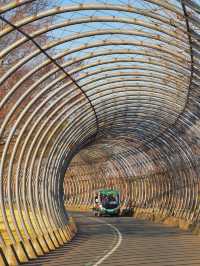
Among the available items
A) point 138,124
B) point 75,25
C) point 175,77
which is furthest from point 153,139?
point 75,25

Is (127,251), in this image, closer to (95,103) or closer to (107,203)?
(95,103)

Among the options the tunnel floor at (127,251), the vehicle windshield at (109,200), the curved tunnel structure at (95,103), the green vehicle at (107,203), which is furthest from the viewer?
the green vehicle at (107,203)

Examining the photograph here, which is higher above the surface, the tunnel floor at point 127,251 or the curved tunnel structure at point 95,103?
the curved tunnel structure at point 95,103

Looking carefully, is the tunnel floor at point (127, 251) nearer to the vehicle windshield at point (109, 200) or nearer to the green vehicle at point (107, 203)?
the vehicle windshield at point (109, 200)

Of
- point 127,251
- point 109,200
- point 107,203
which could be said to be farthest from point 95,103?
point 107,203

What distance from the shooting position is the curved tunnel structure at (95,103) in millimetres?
20047

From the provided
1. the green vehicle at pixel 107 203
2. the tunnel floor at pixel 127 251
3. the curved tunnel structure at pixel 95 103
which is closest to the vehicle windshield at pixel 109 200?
the green vehicle at pixel 107 203

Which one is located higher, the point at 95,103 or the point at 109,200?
the point at 95,103

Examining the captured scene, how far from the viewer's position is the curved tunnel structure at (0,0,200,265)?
20047 millimetres

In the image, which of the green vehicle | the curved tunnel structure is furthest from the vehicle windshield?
the curved tunnel structure

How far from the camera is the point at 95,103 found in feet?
109

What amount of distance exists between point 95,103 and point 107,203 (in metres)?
31.2

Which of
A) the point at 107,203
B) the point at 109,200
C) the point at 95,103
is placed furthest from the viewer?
the point at 107,203

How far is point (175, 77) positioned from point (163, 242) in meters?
6.78
